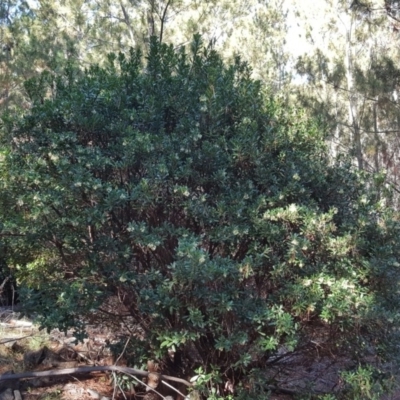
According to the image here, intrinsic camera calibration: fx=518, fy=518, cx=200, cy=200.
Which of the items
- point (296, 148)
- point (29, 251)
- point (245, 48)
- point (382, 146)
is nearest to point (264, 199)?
point (296, 148)

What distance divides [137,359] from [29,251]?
1.22 metres

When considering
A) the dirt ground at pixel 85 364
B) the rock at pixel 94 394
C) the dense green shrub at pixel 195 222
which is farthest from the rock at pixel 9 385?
the dense green shrub at pixel 195 222

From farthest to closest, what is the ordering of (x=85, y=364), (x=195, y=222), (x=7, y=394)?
(x=85, y=364) → (x=7, y=394) → (x=195, y=222)

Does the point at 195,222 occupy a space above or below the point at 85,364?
above

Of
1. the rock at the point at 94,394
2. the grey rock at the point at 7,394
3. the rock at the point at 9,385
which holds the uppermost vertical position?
the rock at the point at 9,385

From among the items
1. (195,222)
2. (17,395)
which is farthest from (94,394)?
(195,222)

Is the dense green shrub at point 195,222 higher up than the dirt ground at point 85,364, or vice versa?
the dense green shrub at point 195,222

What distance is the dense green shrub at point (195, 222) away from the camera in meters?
3.42

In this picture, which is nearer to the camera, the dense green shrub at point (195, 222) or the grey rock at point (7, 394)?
the dense green shrub at point (195, 222)

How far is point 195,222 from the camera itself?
12.3 ft

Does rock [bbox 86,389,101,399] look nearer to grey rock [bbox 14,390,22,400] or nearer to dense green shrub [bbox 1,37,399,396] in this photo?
grey rock [bbox 14,390,22,400]

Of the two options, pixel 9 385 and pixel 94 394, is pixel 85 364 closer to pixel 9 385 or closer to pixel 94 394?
pixel 94 394

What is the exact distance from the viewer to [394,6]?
7.86 metres

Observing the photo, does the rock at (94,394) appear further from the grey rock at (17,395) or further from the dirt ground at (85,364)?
the grey rock at (17,395)
